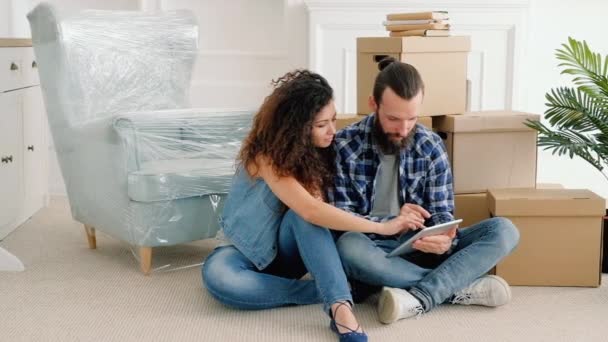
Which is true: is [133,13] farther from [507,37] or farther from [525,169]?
[507,37]

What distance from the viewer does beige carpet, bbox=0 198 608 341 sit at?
2076 millimetres

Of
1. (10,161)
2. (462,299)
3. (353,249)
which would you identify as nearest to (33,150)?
(10,161)

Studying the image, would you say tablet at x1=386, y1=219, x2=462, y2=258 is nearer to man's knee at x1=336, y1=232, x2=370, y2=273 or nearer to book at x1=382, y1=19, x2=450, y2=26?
man's knee at x1=336, y1=232, x2=370, y2=273

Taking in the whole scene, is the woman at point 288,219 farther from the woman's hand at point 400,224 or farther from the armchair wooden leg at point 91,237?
the armchair wooden leg at point 91,237

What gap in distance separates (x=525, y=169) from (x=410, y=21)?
60cm

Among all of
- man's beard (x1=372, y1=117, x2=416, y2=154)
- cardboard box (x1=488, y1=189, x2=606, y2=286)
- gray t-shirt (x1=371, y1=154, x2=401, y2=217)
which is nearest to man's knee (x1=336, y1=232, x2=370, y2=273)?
gray t-shirt (x1=371, y1=154, x2=401, y2=217)

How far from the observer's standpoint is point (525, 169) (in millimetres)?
2689

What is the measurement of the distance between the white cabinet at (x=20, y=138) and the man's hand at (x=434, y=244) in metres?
1.61

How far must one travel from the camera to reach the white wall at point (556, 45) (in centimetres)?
378

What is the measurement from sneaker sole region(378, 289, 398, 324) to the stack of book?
37.9 inches

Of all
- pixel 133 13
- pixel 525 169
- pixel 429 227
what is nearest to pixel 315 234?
pixel 429 227

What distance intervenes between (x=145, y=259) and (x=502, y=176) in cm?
113

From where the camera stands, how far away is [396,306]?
211cm

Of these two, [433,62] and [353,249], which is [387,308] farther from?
[433,62]
